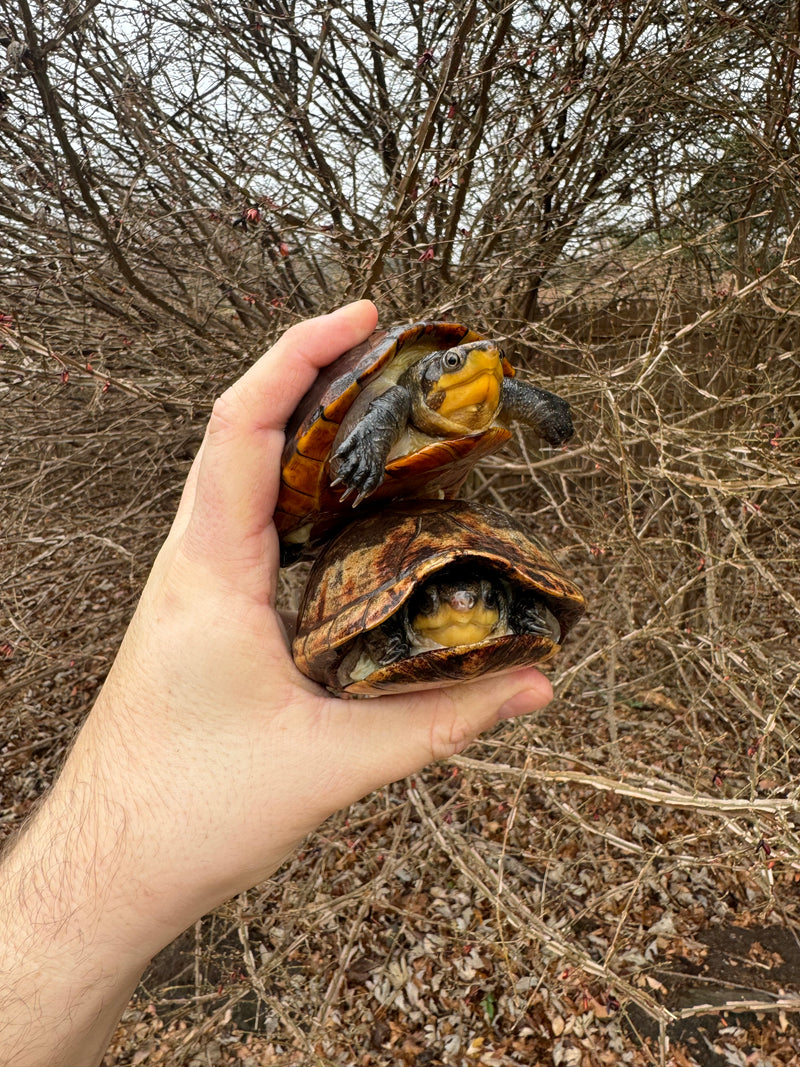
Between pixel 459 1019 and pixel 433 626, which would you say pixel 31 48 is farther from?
pixel 459 1019

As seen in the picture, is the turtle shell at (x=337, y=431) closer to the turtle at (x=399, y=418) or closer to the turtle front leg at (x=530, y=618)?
the turtle at (x=399, y=418)

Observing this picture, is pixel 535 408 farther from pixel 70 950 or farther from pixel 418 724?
pixel 70 950

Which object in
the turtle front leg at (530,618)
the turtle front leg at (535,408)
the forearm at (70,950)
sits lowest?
the forearm at (70,950)

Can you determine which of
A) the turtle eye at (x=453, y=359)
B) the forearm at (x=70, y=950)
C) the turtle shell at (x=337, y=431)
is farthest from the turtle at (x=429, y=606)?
the forearm at (x=70, y=950)

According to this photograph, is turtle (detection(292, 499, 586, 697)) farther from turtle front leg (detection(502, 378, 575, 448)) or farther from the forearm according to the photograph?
the forearm

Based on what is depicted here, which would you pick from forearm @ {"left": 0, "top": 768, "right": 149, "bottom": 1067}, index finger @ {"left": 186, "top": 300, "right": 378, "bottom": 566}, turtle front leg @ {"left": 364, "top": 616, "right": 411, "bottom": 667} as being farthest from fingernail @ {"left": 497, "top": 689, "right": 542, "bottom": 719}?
forearm @ {"left": 0, "top": 768, "right": 149, "bottom": 1067}

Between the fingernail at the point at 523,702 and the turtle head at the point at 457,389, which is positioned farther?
the fingernail at the point at 523,702
